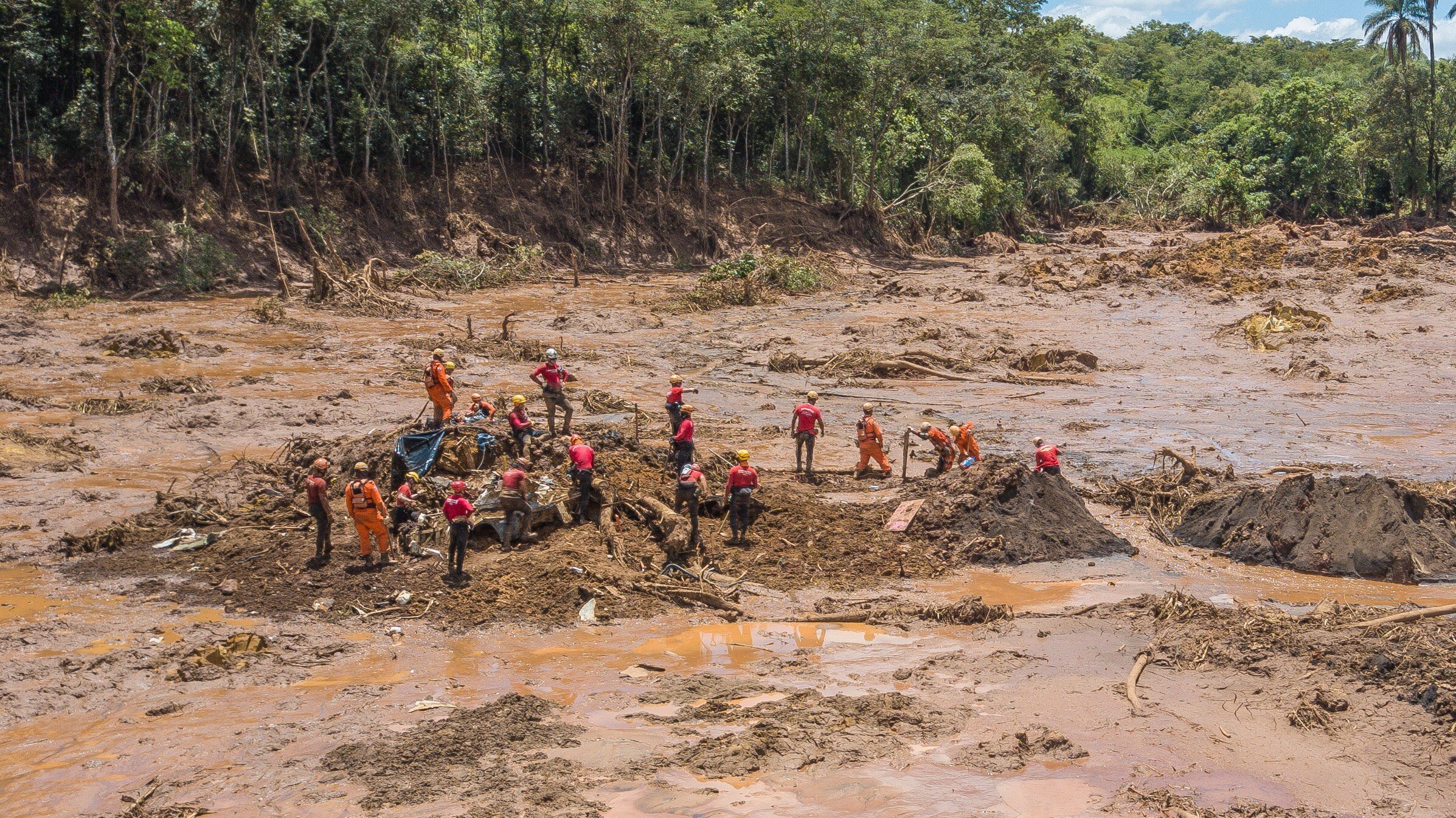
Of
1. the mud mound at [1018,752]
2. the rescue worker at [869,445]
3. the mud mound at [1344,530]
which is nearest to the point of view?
the mud mound at [1018,752]

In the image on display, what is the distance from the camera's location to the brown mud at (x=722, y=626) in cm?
715

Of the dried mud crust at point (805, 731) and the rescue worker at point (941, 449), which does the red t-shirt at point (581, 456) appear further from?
the rescue worker at point (941, 449)

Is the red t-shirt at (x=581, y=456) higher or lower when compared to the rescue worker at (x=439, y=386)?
lower

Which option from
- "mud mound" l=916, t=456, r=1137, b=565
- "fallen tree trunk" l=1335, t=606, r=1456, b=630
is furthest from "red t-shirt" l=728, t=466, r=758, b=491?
"fallen tree trunk" l=1335, t=606, r=1456, b=630

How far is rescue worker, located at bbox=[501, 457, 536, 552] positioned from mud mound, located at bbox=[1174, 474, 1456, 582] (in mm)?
7432

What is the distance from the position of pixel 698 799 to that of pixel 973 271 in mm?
34515

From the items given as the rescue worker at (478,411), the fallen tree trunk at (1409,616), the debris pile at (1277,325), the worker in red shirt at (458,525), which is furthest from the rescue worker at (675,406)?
the debris pile at (1277,325)

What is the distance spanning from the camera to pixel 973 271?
39.5 meters

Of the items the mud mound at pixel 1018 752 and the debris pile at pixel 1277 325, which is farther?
the debris pile at pixel 1277 325

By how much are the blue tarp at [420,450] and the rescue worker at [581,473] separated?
1.68 metres

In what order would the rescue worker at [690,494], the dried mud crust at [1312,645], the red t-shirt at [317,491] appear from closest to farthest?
the dried mud crust at [1312,645], the red t-shirt at [317,491], the rescue worker at [690,494]

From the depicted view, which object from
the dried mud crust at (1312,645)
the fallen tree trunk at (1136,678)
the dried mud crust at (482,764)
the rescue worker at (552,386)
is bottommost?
the dried mud crust at (482,764)

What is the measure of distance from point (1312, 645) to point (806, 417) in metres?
7.16

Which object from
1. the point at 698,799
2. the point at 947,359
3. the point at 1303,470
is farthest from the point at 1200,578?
the point at 947,359
